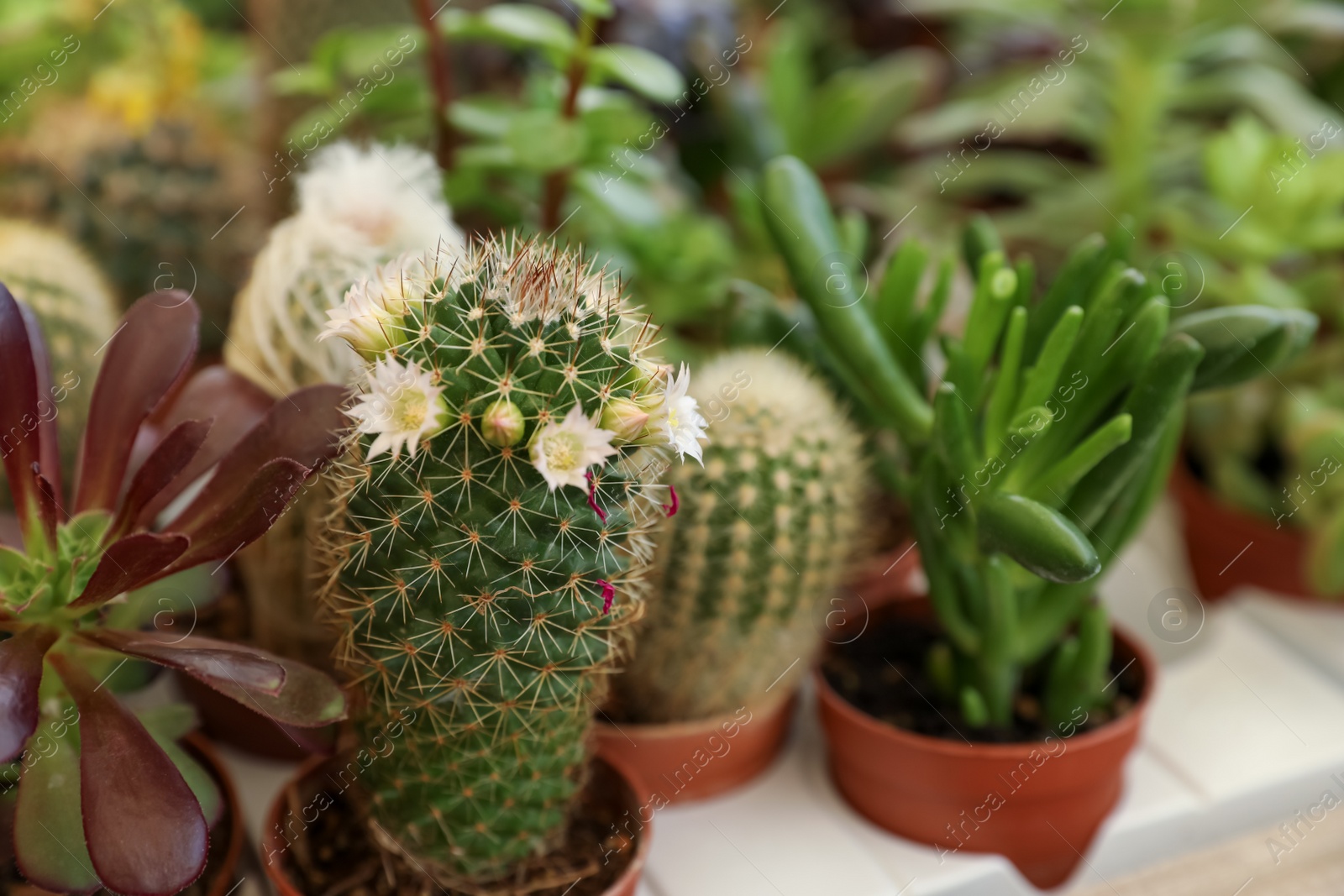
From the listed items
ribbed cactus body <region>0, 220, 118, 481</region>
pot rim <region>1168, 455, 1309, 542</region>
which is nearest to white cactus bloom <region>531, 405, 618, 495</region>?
ribbed cactus body <region>0, 220, 118, 481</region>

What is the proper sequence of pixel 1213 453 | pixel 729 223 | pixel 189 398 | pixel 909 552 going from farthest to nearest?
1. pixel 729 223
2. pixel 1213 453
3. pixel 909 552
4. pixel 189 398

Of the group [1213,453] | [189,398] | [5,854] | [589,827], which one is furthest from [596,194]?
[1213,453]

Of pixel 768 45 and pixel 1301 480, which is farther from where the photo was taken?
pixel 768 45

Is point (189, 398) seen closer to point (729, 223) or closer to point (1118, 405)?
point (1118, 405)

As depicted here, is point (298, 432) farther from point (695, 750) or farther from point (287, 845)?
point (695, 750)

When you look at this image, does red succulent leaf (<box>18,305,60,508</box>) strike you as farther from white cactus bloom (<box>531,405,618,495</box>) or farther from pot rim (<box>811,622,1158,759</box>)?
pot rim (<box>811,622,1158,759</box>)

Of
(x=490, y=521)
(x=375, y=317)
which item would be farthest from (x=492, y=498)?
(x=375, y=317)

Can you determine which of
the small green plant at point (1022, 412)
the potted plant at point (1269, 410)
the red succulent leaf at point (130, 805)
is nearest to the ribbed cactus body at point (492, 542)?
the red succulent leaf at point (130, 805)
